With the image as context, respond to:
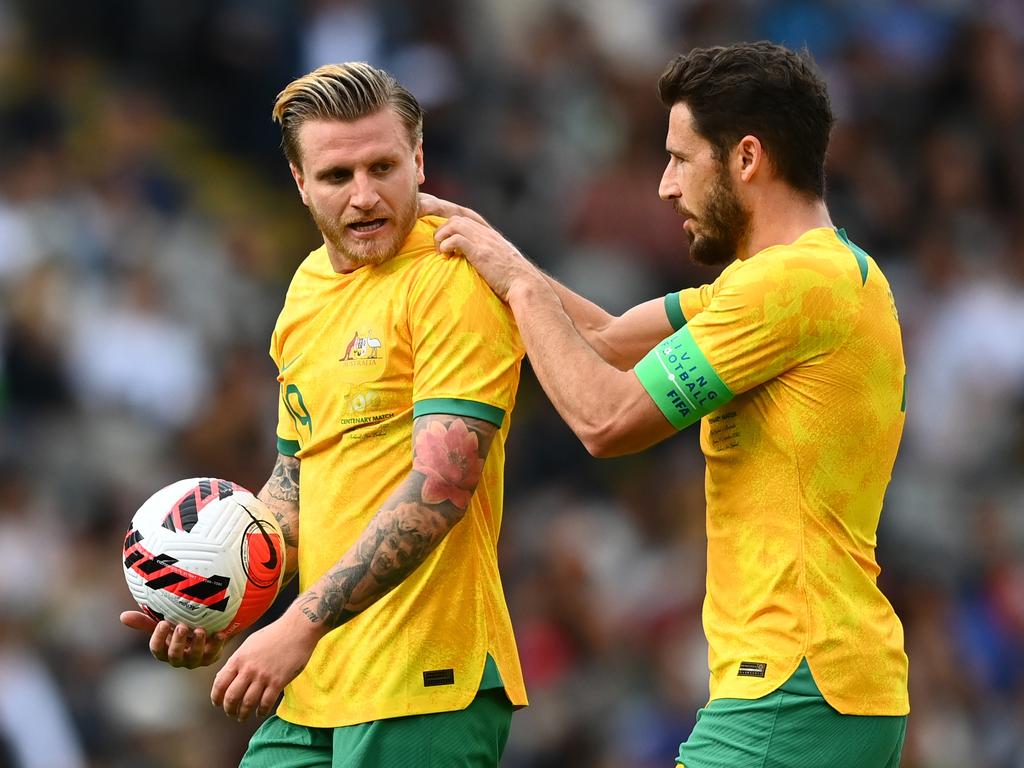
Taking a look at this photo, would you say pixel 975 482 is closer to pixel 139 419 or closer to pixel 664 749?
pixel 664 749

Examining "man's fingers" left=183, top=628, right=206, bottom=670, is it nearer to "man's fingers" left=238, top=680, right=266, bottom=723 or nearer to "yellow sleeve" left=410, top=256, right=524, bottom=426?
"man's fingers" left=238, top=680, right=266, bottom=723

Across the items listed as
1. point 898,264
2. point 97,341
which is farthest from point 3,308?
point 898,264

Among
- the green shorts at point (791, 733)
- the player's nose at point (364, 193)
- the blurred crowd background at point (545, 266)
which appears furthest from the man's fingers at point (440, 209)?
the blurred crowd background at point (545, 266)

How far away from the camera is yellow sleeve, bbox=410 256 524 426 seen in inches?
184

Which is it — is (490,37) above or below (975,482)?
above

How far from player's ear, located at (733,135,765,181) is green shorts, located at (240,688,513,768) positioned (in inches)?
63.4

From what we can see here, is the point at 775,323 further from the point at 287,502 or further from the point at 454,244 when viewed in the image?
the point at 287,502

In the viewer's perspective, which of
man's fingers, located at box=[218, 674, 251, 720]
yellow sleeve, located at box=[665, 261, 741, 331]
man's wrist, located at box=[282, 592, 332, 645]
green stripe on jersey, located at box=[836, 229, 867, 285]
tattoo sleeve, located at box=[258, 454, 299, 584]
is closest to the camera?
man's fingers, located at box=[218, 674, 251, 720]

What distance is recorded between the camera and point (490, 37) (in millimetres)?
13742

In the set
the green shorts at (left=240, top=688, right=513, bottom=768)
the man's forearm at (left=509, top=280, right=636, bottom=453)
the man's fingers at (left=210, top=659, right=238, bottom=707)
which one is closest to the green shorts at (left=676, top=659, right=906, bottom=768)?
the green shorts at (left=240, top=688, right=513, bottom=768)

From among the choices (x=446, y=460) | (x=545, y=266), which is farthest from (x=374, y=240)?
(x=545, y=266)

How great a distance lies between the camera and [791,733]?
451 centimetres

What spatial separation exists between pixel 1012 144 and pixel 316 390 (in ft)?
30.9

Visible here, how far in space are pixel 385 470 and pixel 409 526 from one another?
0.90ft
